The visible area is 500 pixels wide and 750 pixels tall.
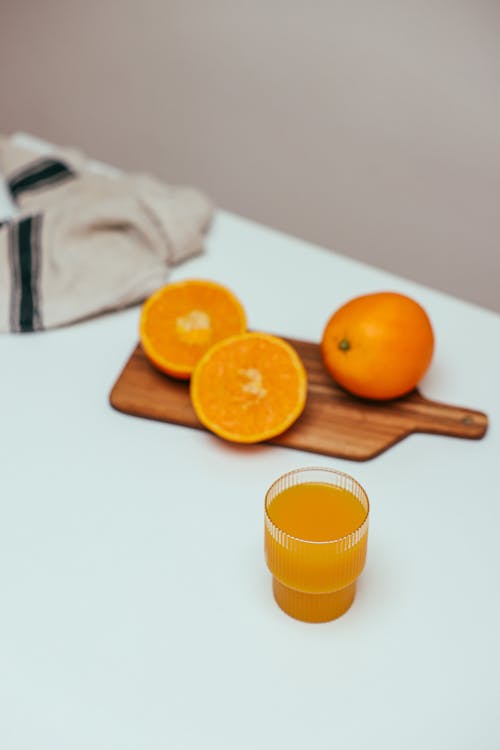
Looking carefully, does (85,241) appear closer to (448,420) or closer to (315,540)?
(448,420)

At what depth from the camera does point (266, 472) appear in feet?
3.08

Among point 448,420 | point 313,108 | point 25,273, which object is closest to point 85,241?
point 25,273

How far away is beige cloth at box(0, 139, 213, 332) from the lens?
1.19 m

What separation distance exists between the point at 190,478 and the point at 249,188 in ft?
2.81

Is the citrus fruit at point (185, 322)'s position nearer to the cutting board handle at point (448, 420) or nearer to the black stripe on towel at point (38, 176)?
the cutting board handle at point (448, 420)

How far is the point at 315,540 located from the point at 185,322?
388mm

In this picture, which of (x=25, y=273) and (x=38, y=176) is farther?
(x=38, y=176)

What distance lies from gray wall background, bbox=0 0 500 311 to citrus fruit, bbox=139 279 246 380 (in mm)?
486

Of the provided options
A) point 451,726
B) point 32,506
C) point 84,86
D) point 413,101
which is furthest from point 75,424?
point 84,86

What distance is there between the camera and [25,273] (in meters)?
1.23

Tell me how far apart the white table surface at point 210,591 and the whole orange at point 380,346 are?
73mm

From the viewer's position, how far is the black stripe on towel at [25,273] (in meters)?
1.17

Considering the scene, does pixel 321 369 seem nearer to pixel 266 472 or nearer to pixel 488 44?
pixel 266 472

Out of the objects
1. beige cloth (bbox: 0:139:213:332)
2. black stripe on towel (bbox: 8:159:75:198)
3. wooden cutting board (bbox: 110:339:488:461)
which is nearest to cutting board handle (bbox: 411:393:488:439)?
wooden cutting board (bbox: 110:339:488:461)
